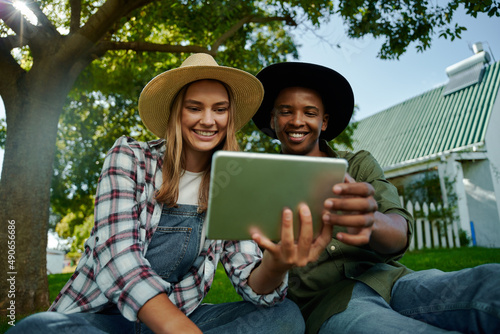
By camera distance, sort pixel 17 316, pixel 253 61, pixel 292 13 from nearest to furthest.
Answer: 1. pixel 17 316
2. pixel 292 13
3. pixel 253 61

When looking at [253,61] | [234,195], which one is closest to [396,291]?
[234,195]

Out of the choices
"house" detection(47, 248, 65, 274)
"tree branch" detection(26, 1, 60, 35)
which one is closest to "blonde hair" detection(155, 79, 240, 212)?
"tree branch" detection(26, 1, 60, 35)

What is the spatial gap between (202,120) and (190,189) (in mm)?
379

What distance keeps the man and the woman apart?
19 centimetres

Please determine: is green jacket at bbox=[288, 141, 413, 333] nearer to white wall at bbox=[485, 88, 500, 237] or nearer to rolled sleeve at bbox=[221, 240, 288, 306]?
rolled sleeve at bbox=[221, 240, 288, 306]

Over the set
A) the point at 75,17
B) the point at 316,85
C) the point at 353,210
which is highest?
the point at 75,17

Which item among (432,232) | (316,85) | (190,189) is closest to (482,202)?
(432,232)

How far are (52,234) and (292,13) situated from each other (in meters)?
30.4

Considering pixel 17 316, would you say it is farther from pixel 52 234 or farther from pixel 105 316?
pixel 52 234

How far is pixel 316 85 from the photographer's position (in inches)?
105

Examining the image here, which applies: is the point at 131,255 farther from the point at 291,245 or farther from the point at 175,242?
the point at 291,245

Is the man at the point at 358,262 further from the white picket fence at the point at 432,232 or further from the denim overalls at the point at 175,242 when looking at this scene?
the white picket fence at the point at 432,232

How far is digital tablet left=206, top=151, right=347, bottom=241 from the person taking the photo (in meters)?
1.27

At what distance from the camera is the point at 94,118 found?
451 inches
